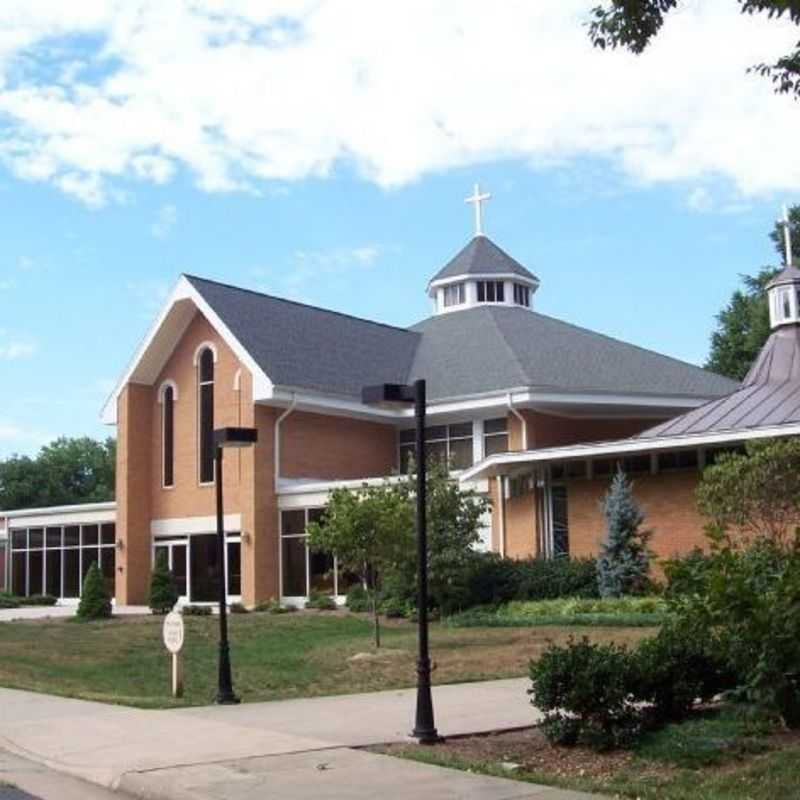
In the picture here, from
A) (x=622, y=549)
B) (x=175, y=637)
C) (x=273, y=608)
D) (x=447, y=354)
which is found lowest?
(x=273, y=608)

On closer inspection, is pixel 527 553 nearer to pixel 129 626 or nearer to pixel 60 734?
pixel 129 626

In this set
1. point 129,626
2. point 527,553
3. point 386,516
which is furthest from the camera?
point 527,553

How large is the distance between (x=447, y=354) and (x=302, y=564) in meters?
9.42

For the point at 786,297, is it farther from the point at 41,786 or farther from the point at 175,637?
the point at 41,786

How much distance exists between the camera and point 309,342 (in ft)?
133

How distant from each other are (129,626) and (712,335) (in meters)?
39.6

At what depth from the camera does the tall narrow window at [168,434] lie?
1631 inches

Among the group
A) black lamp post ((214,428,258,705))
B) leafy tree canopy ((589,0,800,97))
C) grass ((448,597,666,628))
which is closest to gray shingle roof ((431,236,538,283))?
grass ((448,597,666,628))

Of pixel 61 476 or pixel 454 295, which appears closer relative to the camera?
pixel 454 295

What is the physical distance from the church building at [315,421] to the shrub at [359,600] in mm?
2450

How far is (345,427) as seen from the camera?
39.6 meters

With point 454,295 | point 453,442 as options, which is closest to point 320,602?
point 453,442

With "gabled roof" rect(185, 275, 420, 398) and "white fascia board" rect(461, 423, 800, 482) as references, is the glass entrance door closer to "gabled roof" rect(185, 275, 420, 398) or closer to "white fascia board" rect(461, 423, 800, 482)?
"gabled roof" rect(185, 275, 420, 398)

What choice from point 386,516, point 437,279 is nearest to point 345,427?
point 437,279
